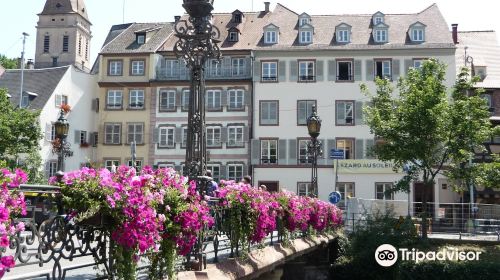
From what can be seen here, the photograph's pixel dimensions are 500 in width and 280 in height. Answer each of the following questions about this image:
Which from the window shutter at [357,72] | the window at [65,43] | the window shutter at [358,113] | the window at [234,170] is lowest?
the window at [234,170]

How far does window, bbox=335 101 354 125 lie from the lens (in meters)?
42.0

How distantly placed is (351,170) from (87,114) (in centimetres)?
2040

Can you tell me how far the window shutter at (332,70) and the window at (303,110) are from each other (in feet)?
6.95

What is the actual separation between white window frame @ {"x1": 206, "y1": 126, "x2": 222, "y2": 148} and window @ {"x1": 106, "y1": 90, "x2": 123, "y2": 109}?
7461 millimetres

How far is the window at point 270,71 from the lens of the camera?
141 feet

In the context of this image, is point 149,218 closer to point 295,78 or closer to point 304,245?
point 304,245

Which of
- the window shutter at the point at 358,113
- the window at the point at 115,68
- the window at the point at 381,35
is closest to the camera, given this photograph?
the window shutter at the point at 358,113

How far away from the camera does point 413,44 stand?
42781mm

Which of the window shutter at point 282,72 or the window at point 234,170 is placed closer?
the window at point 234,170

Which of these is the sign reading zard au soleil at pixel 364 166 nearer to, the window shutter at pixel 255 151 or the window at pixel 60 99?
the window shutter at pixel 255 151

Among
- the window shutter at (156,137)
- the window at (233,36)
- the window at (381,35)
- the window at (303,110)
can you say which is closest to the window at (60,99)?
the window shutter at (156,137)

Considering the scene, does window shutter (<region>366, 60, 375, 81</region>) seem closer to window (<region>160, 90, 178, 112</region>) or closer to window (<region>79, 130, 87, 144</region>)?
window (<region>160, 90, 178, 112</region>)

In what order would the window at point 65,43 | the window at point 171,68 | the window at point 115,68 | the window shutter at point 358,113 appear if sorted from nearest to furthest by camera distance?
the window shutter at point 358,113 → the window at point 171,68 → the window at point 115,68 → the window at point 65,43

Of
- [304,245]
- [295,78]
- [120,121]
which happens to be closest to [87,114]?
[120,121]
